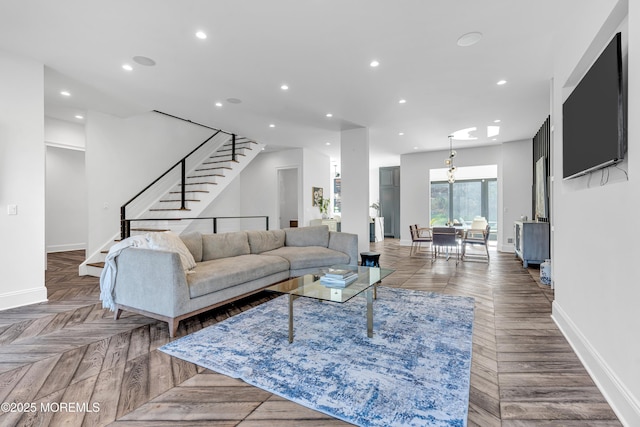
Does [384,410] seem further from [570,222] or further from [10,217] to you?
[10,217]

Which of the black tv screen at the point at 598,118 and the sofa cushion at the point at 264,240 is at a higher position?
the black tv screen at the point at 598,118

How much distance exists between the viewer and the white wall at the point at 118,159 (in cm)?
556

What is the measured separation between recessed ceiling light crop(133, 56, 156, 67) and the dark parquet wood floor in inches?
111

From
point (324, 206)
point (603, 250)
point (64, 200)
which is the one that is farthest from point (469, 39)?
point (64, 200)

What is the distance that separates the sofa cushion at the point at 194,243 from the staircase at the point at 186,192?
1.99 metres

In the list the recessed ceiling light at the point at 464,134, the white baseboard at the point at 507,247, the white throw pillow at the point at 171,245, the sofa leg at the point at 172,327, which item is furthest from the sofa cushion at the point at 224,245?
the white baseboard at the point at 507,247

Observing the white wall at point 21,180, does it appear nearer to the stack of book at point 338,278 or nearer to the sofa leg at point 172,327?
the sofa leg at point 172,327

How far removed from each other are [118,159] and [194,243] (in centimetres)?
351

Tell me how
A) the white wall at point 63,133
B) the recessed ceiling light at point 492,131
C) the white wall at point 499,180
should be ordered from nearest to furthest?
the white wall at point 63,133, the recessed ceiling light at point 492,131, the white wall at point 499,180

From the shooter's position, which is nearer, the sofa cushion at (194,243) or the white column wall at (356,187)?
the sofa cushion at (194,243)

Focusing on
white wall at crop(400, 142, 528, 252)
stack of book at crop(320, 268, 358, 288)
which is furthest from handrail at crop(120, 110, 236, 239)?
white wall at crop(400, 142, 528, 252)

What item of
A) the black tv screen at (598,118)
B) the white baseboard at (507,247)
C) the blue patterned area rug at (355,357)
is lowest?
the blue patterned area rug at (355,357)

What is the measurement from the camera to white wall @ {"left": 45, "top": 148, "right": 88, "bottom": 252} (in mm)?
7309

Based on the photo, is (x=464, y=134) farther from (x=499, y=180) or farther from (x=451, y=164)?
(x=499, y=180)
